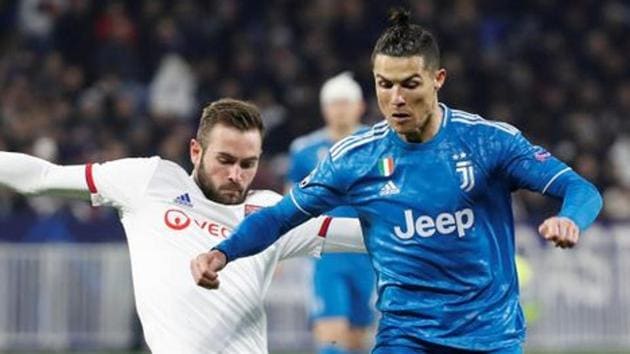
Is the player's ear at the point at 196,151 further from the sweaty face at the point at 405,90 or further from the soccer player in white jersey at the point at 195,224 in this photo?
the sweaty face at the point at 405,90

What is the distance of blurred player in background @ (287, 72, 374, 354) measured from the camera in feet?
36.7

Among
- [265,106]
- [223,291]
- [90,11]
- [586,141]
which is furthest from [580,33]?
[223,291]

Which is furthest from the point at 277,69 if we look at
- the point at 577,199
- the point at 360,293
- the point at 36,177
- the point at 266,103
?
the point at 577,199

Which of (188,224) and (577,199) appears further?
(188,224)

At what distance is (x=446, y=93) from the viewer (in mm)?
18156

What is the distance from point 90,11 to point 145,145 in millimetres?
2501

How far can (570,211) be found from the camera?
219 inches

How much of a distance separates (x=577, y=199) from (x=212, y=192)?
1.60m

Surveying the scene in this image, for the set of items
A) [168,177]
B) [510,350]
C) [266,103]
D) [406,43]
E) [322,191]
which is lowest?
[510,350]

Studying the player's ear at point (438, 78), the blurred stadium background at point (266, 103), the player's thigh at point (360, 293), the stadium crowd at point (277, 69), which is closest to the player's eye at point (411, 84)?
the player's ear at point (438, 78)

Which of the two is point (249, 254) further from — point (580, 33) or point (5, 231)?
point (580, 33)

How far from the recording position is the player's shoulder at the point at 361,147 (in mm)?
6125

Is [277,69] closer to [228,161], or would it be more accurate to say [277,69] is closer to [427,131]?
[228,161]

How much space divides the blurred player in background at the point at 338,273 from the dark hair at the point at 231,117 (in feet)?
15.2
